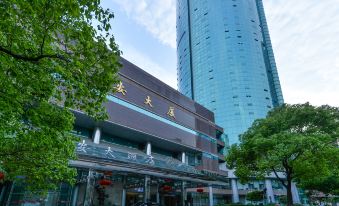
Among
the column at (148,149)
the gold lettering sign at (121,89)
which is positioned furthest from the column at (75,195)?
the gold lettering sign at (121,89)

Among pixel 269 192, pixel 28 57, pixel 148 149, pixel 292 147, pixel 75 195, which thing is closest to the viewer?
pixel 28 57

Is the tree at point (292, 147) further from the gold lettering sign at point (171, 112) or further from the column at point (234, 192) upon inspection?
the column at point (234, 192)

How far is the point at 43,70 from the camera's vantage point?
20.2 ft

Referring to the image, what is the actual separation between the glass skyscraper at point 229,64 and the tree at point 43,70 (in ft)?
190

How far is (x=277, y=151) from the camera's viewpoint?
619 inches

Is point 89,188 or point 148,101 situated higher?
point 148,101

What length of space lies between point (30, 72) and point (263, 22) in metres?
104

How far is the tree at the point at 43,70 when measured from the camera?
5.48m

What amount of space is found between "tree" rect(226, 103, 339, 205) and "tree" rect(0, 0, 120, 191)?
1406 cm

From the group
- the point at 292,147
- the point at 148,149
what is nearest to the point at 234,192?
the point at 148,149

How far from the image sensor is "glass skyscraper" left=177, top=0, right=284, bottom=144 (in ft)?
209

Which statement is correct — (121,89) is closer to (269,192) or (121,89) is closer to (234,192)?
(234,192)

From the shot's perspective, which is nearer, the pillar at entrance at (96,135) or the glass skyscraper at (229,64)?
the pillar at entrance at (96,135)

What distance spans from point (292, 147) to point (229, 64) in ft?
191
